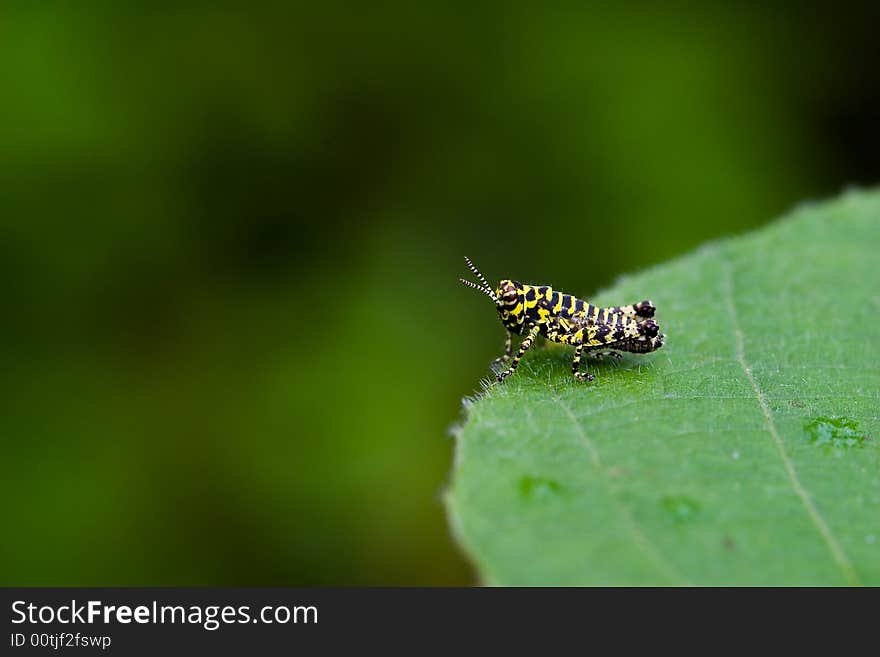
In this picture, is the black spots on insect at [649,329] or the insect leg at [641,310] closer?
the black spots on insect at [649,329]

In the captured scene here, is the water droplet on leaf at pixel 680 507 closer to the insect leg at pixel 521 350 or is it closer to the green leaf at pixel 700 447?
the green leaf at pixel 700 447

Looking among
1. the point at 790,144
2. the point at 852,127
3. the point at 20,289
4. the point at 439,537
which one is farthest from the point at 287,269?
the point at 852,127

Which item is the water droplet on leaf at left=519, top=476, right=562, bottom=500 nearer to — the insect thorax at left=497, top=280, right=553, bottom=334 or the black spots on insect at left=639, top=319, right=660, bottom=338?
the black spots on insect at left=639, top=319, right=660, bottom=338

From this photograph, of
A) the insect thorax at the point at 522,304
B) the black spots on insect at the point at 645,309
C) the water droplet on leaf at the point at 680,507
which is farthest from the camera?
the insect thorax at the point at 522,304

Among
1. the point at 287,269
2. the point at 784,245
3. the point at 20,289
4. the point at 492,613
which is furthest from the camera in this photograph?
the point at 287,269

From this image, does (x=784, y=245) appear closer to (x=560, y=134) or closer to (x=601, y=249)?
(x=601, y=249)

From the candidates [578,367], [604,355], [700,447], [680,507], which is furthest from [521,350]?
[680,507]

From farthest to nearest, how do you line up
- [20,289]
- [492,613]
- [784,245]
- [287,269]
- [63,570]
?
[287,269] < [20,289] < [63,570] < [784,245] < [492,613]

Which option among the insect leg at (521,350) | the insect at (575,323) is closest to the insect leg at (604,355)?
the insect at (575,323)
